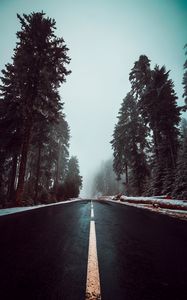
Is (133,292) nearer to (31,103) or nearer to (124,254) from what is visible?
(124,254)

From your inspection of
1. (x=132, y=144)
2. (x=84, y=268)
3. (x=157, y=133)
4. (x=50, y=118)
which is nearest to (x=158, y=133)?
(x=157, y=133)

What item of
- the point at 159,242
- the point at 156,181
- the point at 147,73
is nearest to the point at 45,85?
the point at 159,242

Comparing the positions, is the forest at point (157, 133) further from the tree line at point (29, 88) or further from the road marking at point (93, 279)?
the road marking at point (93, 279)

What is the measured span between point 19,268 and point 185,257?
7.85 ft

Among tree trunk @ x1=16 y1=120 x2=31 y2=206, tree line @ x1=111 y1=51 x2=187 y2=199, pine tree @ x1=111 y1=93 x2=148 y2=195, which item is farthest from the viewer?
pine tree @ x1=111 y1=93 x2=148 y2=195

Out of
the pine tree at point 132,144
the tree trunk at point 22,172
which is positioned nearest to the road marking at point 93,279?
the tree trunk at point 22,172

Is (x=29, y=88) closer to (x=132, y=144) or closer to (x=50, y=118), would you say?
(x=50, y=118)

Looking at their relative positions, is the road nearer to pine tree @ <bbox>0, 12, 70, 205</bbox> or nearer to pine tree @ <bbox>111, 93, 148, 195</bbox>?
pine tree @ <bbox>0, 12, 70, 205</bbox>

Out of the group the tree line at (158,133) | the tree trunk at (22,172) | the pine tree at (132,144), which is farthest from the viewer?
the pine tree at (132,144)

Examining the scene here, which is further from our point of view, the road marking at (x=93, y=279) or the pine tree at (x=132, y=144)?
the pine tree at (x=132, y=144)

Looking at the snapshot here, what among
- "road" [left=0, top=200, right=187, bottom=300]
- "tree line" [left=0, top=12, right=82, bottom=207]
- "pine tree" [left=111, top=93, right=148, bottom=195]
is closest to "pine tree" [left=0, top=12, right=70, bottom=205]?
"tree line" [left=0, top=12, right=82, bottom=207]

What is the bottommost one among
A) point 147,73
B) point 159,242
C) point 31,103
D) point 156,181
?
point 159,242

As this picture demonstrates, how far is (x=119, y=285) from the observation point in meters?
1.81

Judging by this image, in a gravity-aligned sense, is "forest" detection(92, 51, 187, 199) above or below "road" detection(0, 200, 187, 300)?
above
